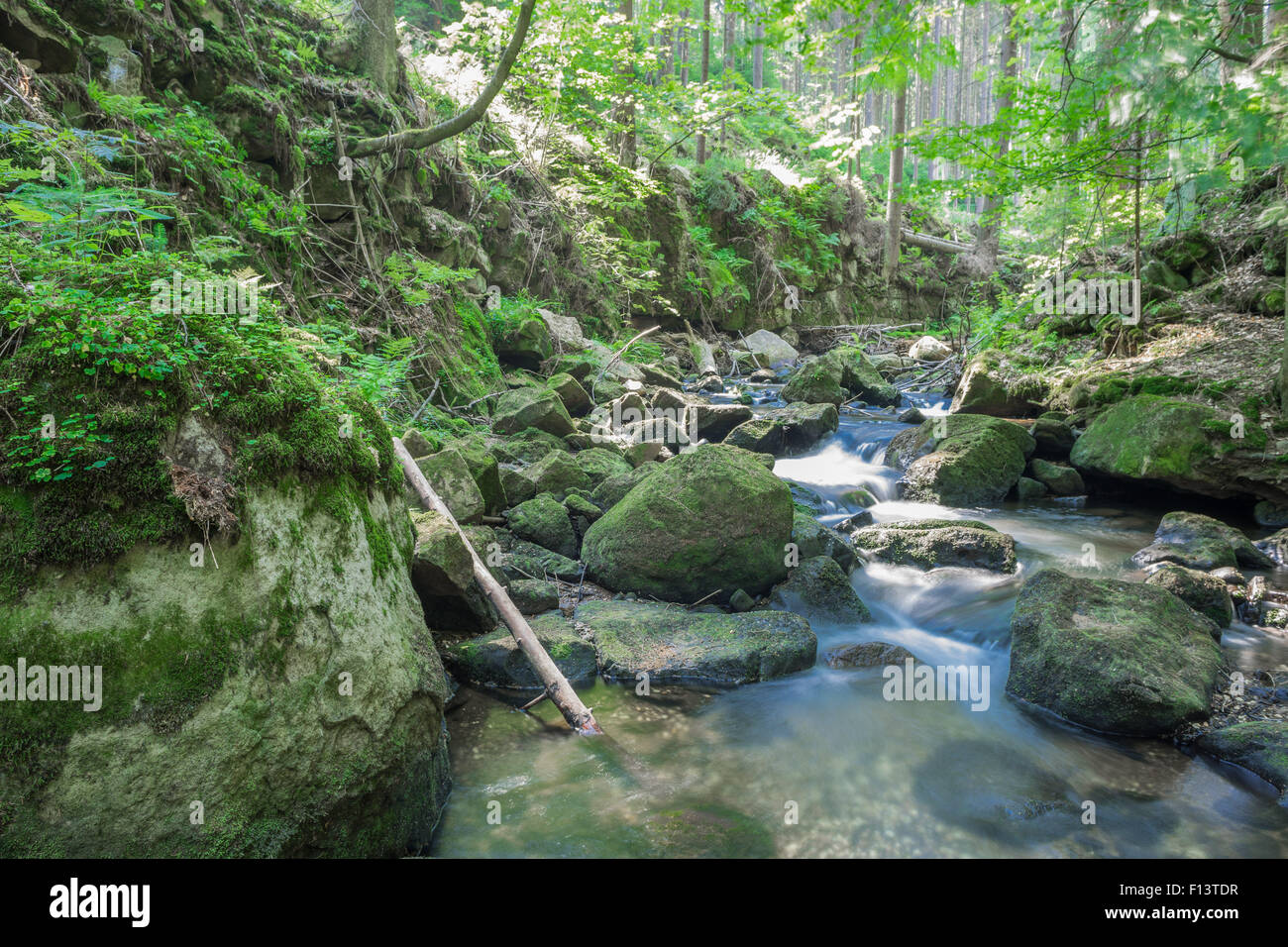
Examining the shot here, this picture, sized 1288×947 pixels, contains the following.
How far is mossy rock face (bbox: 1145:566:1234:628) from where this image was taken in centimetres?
576

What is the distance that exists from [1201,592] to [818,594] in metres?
3.14

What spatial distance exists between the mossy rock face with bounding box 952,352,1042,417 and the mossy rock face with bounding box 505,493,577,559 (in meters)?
8.26

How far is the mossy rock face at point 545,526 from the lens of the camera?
6.77 meters

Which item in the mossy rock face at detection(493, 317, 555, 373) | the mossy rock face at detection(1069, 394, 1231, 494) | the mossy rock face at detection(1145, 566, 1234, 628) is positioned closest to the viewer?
the mossy rock face at detection(1145, 566, 1234, 628)

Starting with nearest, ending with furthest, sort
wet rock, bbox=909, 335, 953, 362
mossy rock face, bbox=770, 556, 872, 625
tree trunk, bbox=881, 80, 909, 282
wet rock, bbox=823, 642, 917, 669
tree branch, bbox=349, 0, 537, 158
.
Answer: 1. wet rock, bbox=823, 642, 917, 669
2. mossy rock face, bbox=770, 556, 872, 625
3. tree branch, bbox=349, 0, 537, 158
4. wet rock, bbox=909, 335, 953, 362
5. tree trunk, bbox=881, 80, 909, 282

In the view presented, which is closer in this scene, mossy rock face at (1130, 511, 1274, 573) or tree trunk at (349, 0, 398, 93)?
mossy rock face at (1130, 511, 1274, 573)

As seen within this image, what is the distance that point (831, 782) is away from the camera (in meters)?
4.26

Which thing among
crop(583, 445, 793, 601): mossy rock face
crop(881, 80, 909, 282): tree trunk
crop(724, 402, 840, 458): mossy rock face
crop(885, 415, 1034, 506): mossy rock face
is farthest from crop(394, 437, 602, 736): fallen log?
crop(881, 80, 909, 282): tree trunk

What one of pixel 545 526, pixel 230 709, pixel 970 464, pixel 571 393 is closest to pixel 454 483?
pixel 545 526

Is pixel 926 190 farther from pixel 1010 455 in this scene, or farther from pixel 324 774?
pixel 324 774

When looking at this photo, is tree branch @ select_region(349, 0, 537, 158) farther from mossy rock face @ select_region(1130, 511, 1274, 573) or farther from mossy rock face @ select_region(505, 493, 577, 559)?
mossy rock face @ select_region(1130, 511, 1274, 573)

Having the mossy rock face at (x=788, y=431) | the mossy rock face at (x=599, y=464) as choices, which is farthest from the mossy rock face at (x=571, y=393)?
the mossy rock face at (x=788, y=431)

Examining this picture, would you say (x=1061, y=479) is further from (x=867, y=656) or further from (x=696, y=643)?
(x=696, y=643)
